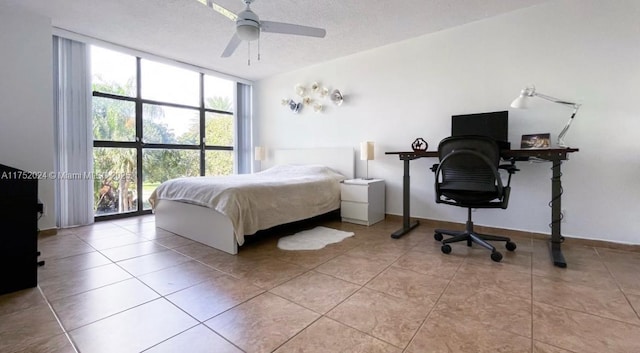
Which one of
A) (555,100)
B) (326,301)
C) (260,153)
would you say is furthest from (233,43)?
(555,100)

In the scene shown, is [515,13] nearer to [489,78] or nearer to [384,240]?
[489,78]

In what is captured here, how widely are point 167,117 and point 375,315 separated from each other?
453 cm

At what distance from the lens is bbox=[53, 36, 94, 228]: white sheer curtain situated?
11.1ft

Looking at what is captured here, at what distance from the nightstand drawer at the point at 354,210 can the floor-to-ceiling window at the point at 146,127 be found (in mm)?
2833

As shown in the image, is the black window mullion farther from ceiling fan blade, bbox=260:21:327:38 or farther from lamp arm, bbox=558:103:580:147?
lamp arm, bbox=558:103:580:147

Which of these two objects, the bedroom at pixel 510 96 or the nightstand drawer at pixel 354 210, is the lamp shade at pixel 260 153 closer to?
the bedroom at pixel 510 96

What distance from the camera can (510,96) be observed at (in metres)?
2.96

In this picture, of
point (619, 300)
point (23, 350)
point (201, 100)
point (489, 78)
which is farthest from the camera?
point (201, 100)

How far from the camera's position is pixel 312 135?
472 cm

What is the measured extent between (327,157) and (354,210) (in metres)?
1.15

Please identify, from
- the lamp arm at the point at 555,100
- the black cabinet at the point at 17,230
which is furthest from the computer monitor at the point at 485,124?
the black cabinet at the point at 17,230

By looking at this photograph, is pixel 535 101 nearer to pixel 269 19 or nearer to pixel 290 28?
pixel 290 28

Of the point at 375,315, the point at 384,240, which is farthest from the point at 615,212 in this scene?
the point at 375,315

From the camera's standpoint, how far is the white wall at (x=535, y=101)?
251 centimetres
